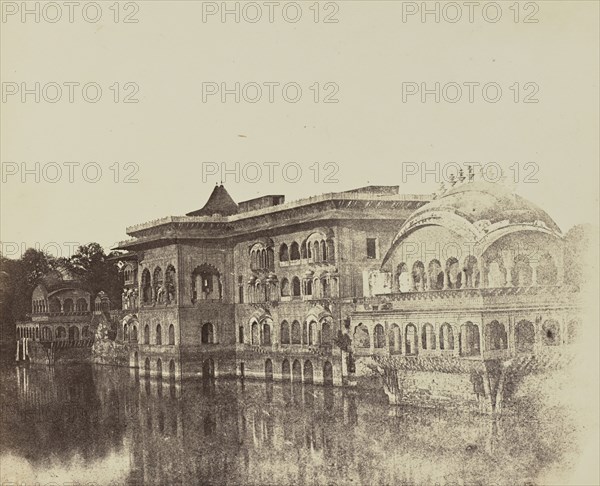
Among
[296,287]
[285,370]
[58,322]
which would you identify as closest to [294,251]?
[296,287]

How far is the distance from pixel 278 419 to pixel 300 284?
40.5 ft

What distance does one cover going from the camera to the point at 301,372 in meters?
40.0

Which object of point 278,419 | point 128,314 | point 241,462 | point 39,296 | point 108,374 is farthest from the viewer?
point 39,296

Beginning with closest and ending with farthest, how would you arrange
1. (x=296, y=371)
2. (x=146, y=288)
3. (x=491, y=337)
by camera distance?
1. (x=491, y=337)
2. (x=296, y=371)
3. (x=146, y=288)

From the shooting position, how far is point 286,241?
41969mm

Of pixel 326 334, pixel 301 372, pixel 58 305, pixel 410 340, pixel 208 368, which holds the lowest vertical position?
pixel 301 372

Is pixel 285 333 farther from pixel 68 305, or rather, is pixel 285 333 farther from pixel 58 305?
pixel 68 305

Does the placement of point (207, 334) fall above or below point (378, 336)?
above

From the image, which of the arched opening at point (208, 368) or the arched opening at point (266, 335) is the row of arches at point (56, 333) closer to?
the arched opening at point (208, 368)

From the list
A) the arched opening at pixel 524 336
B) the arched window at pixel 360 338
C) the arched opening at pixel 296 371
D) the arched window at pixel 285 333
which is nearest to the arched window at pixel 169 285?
the arched window at pixel 285 333

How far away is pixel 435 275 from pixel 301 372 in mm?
11441

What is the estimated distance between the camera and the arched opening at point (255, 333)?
44.1 m

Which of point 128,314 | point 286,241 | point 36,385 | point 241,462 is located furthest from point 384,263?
point 128,314

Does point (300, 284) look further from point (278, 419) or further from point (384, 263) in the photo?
point (278, 419)
